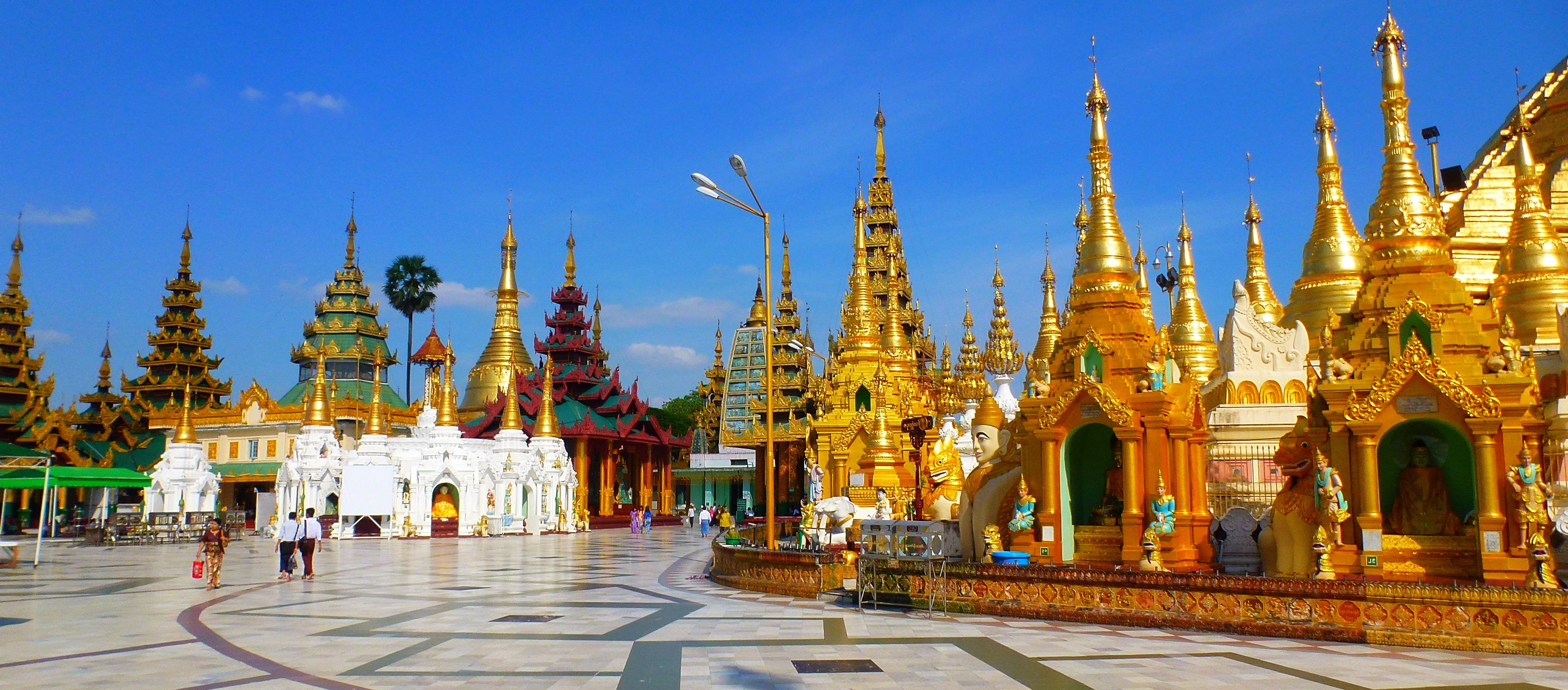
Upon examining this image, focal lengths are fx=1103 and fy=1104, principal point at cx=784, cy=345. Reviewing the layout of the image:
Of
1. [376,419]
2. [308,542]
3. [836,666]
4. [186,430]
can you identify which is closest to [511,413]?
[376,419]

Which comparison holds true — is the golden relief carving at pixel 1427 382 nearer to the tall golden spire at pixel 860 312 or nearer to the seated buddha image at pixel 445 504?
the tall golden spire at pixel 860 312

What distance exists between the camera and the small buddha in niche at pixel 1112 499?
1584 centimetres

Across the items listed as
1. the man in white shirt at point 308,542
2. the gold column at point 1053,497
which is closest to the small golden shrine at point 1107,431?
the gold column at point 1053,497

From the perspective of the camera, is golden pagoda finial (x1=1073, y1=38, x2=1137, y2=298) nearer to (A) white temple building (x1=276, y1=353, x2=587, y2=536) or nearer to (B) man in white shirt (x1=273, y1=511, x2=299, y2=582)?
(B) man in white shirt (x1=273, y1=511, x2=299, y2=582)

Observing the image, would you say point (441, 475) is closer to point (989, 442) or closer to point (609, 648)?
point (989, 442)

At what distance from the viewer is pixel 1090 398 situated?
1569cm

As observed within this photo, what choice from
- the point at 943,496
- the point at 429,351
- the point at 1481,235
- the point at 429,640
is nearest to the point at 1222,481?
the point at 943,496

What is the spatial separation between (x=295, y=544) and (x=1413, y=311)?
18.6 metres

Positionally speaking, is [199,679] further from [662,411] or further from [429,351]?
[662,411]

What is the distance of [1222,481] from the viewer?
67.6 ft

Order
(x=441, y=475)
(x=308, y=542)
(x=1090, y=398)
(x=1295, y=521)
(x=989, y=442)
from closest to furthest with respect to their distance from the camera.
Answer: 1. (x=1295, y=521)
2. (x=1090, y=398)
3. (x=989, y=442)
4. (x=308, y=542)
5. (x=441, y=475)

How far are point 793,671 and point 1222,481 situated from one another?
13.6 metres

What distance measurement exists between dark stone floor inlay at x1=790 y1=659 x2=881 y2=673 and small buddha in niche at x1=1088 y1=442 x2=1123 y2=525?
264 inches

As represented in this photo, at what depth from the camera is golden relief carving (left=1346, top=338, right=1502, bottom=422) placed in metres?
12.8
